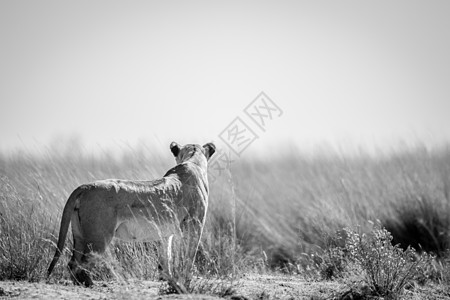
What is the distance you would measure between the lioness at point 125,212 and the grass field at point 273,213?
34 centimetres

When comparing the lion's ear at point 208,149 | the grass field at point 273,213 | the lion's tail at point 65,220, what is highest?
the lion's ear at point 208,149

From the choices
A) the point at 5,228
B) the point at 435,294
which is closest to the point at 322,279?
the point at 435,294

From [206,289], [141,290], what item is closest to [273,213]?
[206,289]

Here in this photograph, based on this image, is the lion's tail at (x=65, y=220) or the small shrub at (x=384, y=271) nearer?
the lion's tail at (x=65, y=220)

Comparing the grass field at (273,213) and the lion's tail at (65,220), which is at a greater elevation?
the lion's tail at (65,220)

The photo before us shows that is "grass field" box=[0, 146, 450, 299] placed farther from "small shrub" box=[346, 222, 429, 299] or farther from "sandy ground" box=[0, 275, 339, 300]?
"sandy ground" box=[0, 275, 339, 300]

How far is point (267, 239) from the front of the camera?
11.2 m

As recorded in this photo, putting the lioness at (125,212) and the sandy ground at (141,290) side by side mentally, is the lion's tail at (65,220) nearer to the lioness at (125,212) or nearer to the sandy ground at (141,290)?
the lioness at (125,212)

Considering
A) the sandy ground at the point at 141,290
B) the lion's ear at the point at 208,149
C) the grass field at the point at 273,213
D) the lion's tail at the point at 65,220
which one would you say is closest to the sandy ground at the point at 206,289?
the sandy ground at the point at 141,290

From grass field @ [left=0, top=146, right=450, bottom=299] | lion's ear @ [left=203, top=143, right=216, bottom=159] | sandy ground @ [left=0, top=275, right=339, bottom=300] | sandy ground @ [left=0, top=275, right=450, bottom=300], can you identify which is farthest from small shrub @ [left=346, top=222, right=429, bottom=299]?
lion's ear @ [left=203, top=143, right=216, bottom=159]

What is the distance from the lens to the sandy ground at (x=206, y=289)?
203 inches

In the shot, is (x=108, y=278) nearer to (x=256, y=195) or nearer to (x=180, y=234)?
(x=180, y=234)

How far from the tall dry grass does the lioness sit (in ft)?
1.09

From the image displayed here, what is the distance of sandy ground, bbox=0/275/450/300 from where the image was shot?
203 inches
